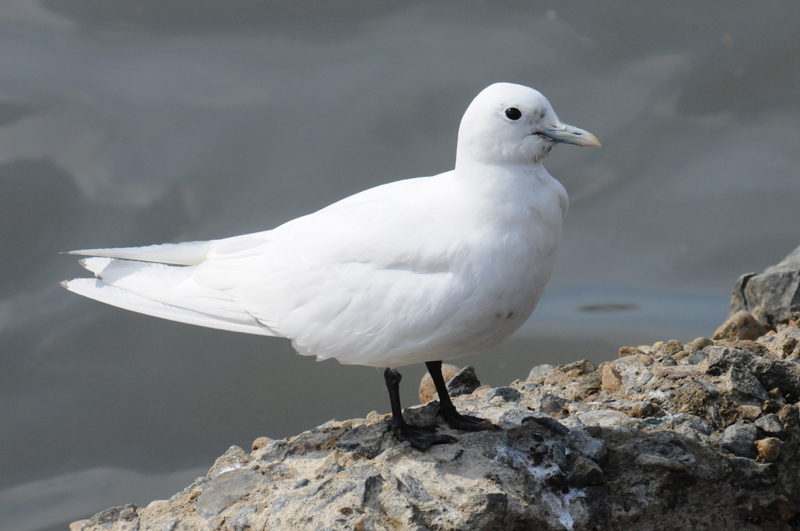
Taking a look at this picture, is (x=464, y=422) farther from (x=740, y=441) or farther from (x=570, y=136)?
(x=570, y=136)

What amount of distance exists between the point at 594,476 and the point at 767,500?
75 centimetres

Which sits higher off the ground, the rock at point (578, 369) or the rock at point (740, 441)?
the rock at point (578, 369)

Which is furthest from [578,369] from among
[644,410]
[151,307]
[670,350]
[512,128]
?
[151,307]

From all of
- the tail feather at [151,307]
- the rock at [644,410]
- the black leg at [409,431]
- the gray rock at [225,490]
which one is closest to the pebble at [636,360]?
the rock at [644,410]

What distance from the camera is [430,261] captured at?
3248 mm

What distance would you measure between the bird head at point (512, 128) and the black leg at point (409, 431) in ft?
3.70

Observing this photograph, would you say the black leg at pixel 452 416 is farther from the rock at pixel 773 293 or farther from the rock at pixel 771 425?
the rock at pixel 773 293

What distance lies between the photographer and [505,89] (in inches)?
128

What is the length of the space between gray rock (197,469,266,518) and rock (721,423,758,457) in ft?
6.65

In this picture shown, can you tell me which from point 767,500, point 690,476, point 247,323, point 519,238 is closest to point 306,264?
point 247,323

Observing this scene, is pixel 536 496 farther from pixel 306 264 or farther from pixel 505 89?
pixel 505 89

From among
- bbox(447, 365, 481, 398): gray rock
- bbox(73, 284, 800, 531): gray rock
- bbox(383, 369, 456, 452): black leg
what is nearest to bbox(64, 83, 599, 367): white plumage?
bbox(383, 369, 456, 452): black leg

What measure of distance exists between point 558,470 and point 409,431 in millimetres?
690

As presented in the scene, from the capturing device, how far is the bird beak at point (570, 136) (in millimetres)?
3250
